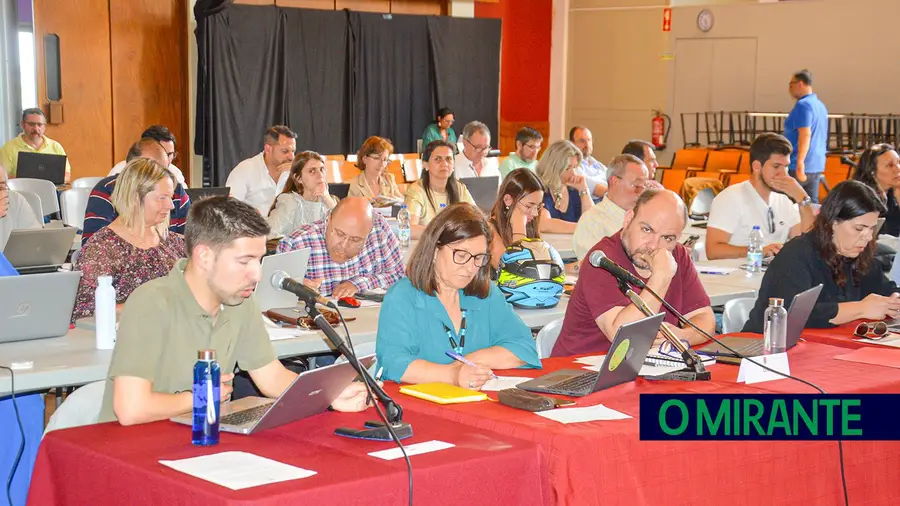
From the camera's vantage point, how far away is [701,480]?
113 inches

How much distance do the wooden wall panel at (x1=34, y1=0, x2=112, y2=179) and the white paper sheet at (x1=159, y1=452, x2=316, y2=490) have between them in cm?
917

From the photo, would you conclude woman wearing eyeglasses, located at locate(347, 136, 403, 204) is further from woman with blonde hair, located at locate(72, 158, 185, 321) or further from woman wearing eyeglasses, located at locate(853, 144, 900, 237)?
woman with blonde hair, located at locate(72, 158, 185, 321)

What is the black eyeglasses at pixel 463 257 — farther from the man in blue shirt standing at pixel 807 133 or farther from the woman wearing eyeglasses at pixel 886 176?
the man in blue shirt standing at pixel 807 133


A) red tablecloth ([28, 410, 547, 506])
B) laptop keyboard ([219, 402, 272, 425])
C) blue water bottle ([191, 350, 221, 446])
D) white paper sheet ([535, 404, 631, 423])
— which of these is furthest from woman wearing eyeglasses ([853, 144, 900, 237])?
blue water bottle ([191, 350, 221, 446])

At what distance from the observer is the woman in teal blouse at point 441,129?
12953mm

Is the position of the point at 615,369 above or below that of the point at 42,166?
below

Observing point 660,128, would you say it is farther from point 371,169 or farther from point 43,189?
point 43,189

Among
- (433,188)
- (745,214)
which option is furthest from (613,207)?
(433,188)

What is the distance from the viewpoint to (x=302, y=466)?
233cm

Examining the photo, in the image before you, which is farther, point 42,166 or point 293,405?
point 42,166

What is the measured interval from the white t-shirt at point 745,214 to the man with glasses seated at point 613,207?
62 centimetres

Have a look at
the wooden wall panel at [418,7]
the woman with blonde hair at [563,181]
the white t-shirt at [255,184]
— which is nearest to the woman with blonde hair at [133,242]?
the white t-shirt at [255,184]

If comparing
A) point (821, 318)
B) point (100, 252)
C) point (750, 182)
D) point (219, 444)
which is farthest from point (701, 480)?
point (750, 182)

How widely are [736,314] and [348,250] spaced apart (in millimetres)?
1693
